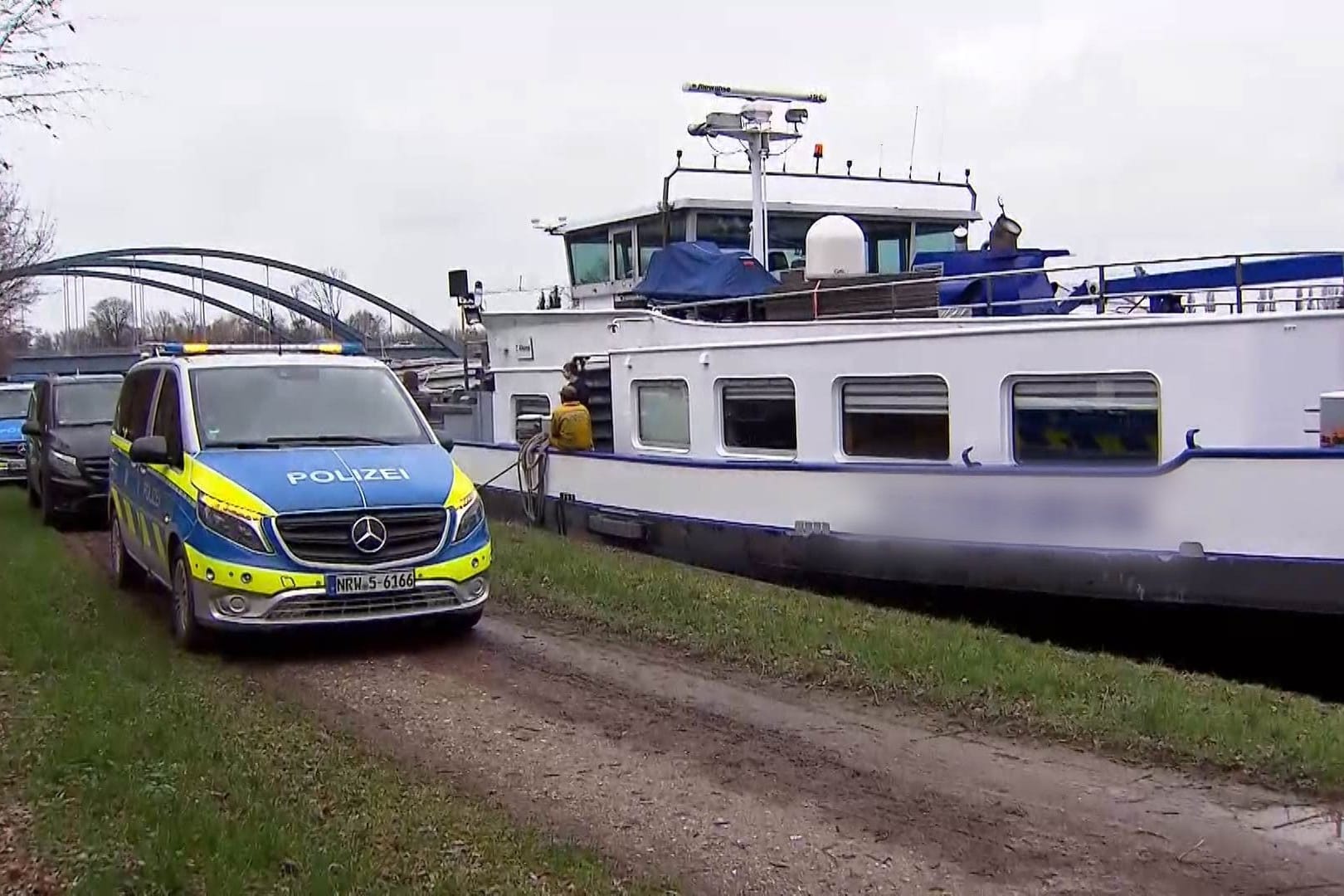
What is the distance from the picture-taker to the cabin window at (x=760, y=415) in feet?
35.9

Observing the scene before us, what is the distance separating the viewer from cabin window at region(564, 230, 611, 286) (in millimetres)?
15828

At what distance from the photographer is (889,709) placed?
646cm

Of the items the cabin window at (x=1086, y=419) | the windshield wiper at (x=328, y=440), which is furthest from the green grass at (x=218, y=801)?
the cabin window at (x=1086, y=419)

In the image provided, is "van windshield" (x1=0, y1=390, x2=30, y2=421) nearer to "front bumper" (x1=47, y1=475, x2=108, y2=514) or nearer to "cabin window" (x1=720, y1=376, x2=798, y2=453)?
"front bumper" (x1=47, y1=475, x2=108, y2=514)

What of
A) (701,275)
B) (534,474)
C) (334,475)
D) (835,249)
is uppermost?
(835,249)

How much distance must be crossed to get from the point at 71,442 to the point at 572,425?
597cm

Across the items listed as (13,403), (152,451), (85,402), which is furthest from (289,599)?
(13,403)

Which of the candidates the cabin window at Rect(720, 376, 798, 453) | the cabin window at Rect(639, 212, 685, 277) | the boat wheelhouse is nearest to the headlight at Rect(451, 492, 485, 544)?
the boat wheelhouse

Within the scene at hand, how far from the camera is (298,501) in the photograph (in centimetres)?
747

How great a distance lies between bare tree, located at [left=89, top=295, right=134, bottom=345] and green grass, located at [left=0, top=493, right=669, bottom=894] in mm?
65310

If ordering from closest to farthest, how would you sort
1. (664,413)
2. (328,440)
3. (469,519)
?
(469,519), (328,440), (664,413)

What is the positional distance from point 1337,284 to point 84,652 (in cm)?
810

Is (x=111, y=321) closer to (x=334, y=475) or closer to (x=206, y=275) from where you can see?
(x=206, y=275)

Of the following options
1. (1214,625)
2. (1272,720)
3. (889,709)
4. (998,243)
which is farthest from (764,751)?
(998,243)
